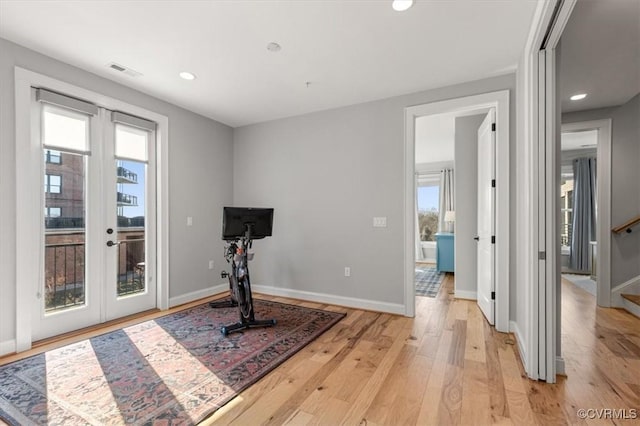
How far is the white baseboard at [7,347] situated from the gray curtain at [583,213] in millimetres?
8637

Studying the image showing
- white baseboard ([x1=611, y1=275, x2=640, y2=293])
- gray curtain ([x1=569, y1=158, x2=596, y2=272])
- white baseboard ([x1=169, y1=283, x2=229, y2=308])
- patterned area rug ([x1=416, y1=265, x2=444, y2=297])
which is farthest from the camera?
gray curtain ([x1=569, y1=158, x2=596, y2=272])

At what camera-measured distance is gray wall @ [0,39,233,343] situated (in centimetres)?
248

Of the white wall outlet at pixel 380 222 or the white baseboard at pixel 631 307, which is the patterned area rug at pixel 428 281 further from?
the white baseboard at pixel 631 307

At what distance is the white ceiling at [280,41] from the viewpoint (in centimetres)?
208

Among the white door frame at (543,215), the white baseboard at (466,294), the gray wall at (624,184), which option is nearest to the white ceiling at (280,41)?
the white door frame at (543,215)

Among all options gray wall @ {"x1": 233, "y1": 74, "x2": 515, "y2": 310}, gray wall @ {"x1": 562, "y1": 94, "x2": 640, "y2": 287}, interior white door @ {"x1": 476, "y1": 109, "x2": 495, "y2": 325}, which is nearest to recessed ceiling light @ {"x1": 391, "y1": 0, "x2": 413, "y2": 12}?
gray wall @ {"x1": 233, "y1": 74, "x2": 515, "y2": 310}

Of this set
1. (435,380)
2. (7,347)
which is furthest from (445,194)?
(7,347)

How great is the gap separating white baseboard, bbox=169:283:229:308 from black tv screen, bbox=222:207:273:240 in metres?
1.44

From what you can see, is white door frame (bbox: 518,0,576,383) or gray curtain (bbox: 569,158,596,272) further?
gray curtain (bbox: 569,158,596,272)

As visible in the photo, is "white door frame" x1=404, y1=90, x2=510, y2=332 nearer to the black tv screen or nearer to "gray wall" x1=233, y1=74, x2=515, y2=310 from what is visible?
"gray wall" x1=233, y1=74, x2=515, y2=310

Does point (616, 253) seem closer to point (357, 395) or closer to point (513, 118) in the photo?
point (513, 118)

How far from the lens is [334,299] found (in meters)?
3.95

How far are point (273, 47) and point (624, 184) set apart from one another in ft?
15.0

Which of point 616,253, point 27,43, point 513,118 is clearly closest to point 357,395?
point 513,118
